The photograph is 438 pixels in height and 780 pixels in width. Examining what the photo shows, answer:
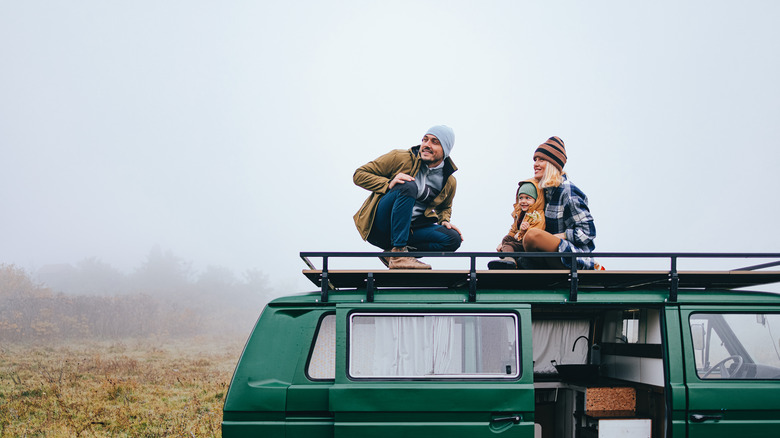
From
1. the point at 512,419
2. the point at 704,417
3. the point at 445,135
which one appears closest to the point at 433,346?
the point at 512,419

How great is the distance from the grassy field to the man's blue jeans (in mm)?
6583

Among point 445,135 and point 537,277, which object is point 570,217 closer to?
point 537,277

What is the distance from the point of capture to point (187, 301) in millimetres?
37594

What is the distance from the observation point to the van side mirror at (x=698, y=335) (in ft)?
14.8

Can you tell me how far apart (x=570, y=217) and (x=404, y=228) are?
167 centimetres

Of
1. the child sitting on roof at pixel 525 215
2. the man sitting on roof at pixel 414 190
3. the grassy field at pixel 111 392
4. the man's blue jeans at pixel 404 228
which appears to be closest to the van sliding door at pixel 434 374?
the man's blue jeans at pixel 404 228

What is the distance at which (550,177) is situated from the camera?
5734mm

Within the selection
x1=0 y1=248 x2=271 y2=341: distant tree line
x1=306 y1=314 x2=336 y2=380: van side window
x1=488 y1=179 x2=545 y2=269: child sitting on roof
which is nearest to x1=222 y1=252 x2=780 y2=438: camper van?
x1=306 y1=314 x2=336 y2=380: van side window

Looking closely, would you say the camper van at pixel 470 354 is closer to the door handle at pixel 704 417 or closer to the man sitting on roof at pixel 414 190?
the door handle at pixel 704 417

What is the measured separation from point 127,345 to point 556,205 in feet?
78.6

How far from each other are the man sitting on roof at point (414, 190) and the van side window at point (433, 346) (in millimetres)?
1318

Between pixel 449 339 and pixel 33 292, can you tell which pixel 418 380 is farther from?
pixel 33 292

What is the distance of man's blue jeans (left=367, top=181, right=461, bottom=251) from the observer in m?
5.43

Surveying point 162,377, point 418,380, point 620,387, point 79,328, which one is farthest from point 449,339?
point 79,328
